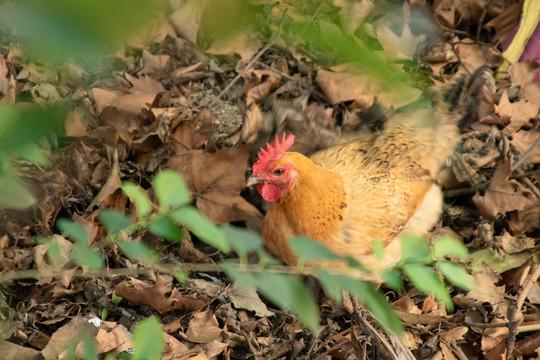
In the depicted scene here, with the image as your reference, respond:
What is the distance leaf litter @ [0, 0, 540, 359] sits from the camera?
2705mm

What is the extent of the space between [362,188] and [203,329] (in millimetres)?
1122

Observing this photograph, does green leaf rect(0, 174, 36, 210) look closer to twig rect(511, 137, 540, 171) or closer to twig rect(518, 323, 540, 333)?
twig rect(518, 323, 540, 333)

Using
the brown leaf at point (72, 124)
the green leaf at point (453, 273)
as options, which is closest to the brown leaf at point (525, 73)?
the green leaf at point (453, 273)

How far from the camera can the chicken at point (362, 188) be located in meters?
2.80

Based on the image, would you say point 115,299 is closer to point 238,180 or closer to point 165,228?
point 238,180

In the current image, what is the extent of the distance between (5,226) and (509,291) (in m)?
2.74

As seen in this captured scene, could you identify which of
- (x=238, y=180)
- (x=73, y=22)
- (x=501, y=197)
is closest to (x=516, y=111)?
(x=501, y=197)

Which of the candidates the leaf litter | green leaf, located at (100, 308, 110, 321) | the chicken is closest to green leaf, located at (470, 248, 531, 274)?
the leaf litter

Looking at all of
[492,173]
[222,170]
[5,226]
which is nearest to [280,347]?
[222,170]

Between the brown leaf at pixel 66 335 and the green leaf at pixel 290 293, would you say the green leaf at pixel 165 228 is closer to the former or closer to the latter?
the green leaf at pixel 290 293

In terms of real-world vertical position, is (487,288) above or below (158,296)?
below

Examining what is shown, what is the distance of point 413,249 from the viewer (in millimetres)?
1354

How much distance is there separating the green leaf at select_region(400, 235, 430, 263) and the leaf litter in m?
0.96

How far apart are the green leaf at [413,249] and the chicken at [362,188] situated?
1361 mm
